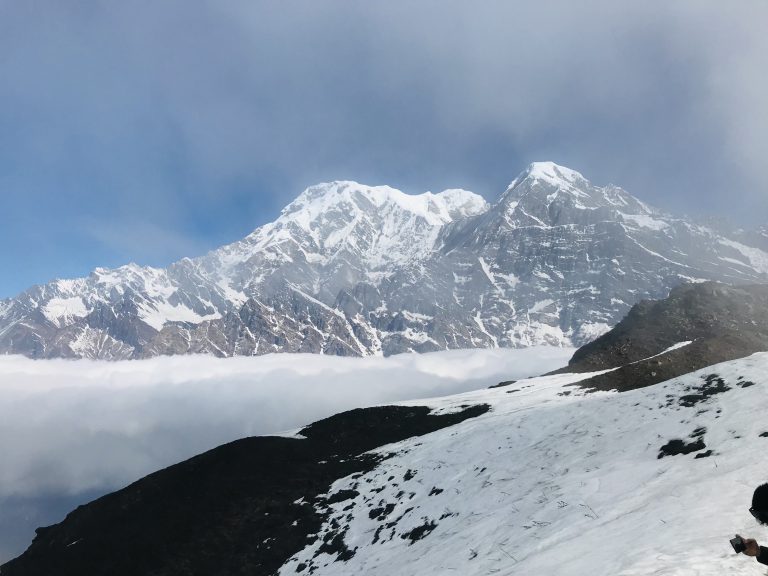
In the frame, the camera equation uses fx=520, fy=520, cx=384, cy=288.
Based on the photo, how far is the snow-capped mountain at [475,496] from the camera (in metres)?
18.6

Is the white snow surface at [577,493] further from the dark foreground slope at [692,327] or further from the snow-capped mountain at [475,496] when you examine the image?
the dark foreground slope at [692,327]

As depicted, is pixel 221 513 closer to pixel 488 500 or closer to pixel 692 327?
pixel 488 500

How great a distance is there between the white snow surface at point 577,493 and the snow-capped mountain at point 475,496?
116 millimetres

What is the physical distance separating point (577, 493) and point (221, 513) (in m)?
37.7

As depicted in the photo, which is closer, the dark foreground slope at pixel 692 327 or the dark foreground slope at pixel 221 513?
the dark foreground slope at pixel 221 513

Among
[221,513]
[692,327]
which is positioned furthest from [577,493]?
[692,327]

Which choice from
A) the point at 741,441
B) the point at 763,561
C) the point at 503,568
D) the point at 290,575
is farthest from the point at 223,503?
the point at 763,561

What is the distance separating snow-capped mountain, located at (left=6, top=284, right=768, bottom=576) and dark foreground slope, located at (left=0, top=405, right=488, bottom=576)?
0.72 feet

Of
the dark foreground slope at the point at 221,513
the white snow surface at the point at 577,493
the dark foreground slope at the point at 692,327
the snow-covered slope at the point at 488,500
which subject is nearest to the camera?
the white snow surface at the point at 577,493

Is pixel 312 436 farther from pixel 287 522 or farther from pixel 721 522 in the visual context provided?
pixel 721 522

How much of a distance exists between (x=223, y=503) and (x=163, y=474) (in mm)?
15155

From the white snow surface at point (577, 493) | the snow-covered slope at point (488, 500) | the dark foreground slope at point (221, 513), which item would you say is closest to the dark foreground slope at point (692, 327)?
the snow-covered slope at point (488, 500)

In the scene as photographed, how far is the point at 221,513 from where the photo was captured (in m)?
50.9

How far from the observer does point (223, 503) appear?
52812 millimetres
